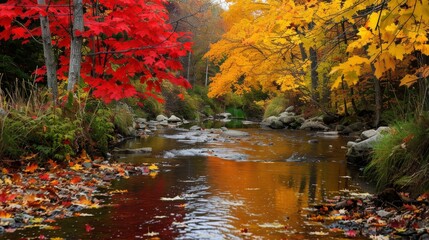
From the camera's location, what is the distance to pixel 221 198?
210 inches

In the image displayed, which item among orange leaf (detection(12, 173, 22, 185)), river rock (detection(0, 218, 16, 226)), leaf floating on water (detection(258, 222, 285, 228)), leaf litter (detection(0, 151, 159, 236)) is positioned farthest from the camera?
orange leaf (detection(12, 173, 22, 185))

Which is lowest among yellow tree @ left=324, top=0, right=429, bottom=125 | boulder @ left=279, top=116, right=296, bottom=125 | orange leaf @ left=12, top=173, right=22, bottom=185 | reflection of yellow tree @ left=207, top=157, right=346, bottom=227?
reflection of yellow tree @ left=207, top=157, right=346, bottom=227

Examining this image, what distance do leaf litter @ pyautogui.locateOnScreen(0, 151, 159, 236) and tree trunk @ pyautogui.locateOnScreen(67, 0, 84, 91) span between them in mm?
1487

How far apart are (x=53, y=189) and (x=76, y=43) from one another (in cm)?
371

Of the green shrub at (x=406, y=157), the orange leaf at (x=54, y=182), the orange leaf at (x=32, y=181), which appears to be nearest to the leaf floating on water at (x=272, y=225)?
the green shrub at (x=406, y=157)

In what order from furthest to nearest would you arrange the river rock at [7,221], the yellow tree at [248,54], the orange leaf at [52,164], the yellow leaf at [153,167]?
the yellow tree at [248,54] → the yellow leaf at [153,167] → the orange leaf at [52,164] → the river rock at [7,221]

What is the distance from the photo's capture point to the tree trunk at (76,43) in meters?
7.93

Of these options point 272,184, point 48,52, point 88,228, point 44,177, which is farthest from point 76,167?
point 88,228

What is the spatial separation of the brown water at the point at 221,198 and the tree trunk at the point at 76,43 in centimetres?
167

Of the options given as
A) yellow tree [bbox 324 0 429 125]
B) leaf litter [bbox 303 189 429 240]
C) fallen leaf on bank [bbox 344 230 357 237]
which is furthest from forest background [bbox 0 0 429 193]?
fallen leaf on bank [bbox 344 230 357 237]

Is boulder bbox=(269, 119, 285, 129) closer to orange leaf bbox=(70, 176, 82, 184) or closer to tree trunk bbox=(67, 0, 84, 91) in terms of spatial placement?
tree trunk bbox=(67, 0, 84, 91)

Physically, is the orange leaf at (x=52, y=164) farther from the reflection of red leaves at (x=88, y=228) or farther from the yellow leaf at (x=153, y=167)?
the reflection of red leaves at (x=88, y=228)

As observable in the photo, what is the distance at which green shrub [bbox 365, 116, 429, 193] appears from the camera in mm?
5180

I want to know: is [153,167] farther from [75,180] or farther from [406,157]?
[406,157]
